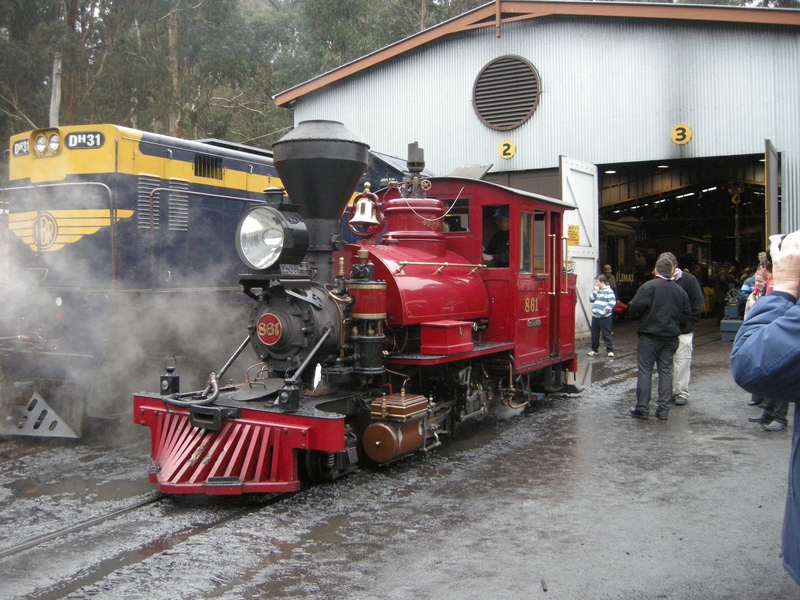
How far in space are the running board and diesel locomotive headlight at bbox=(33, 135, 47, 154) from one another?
8.27 feet

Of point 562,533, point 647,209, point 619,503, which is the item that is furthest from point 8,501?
point 647,209

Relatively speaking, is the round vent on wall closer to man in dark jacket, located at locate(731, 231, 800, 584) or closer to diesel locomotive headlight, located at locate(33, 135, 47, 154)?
diesel locomotive headlight, located at locate(33, 135, 47, 154)

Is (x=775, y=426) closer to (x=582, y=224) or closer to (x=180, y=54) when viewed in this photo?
(x=582, y=224)

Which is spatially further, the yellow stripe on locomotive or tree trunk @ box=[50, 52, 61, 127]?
tree trunk @ box=[50, 52, 61, 127]

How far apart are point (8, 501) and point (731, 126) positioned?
14120 mm

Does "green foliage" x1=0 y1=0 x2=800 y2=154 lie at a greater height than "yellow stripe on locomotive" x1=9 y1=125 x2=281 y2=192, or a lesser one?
greater

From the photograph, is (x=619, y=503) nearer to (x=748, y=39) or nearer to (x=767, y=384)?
(x=767, y=384)

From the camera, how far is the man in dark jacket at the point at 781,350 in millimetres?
2145

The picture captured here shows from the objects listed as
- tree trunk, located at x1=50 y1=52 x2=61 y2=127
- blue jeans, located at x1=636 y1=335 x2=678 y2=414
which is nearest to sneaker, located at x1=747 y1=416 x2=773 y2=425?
blue jeans, located at x1=636 y1=335 x2=678 y2=414

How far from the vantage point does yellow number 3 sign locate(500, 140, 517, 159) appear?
54.5 ft

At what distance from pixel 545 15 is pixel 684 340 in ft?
31.1

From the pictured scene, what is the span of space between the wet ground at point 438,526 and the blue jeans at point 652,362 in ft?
3.31

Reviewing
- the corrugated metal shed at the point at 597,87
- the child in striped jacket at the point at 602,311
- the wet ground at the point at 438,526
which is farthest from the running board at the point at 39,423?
the corrugated metal shed at the point at 597,87

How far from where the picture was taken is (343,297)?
5.76 meters
